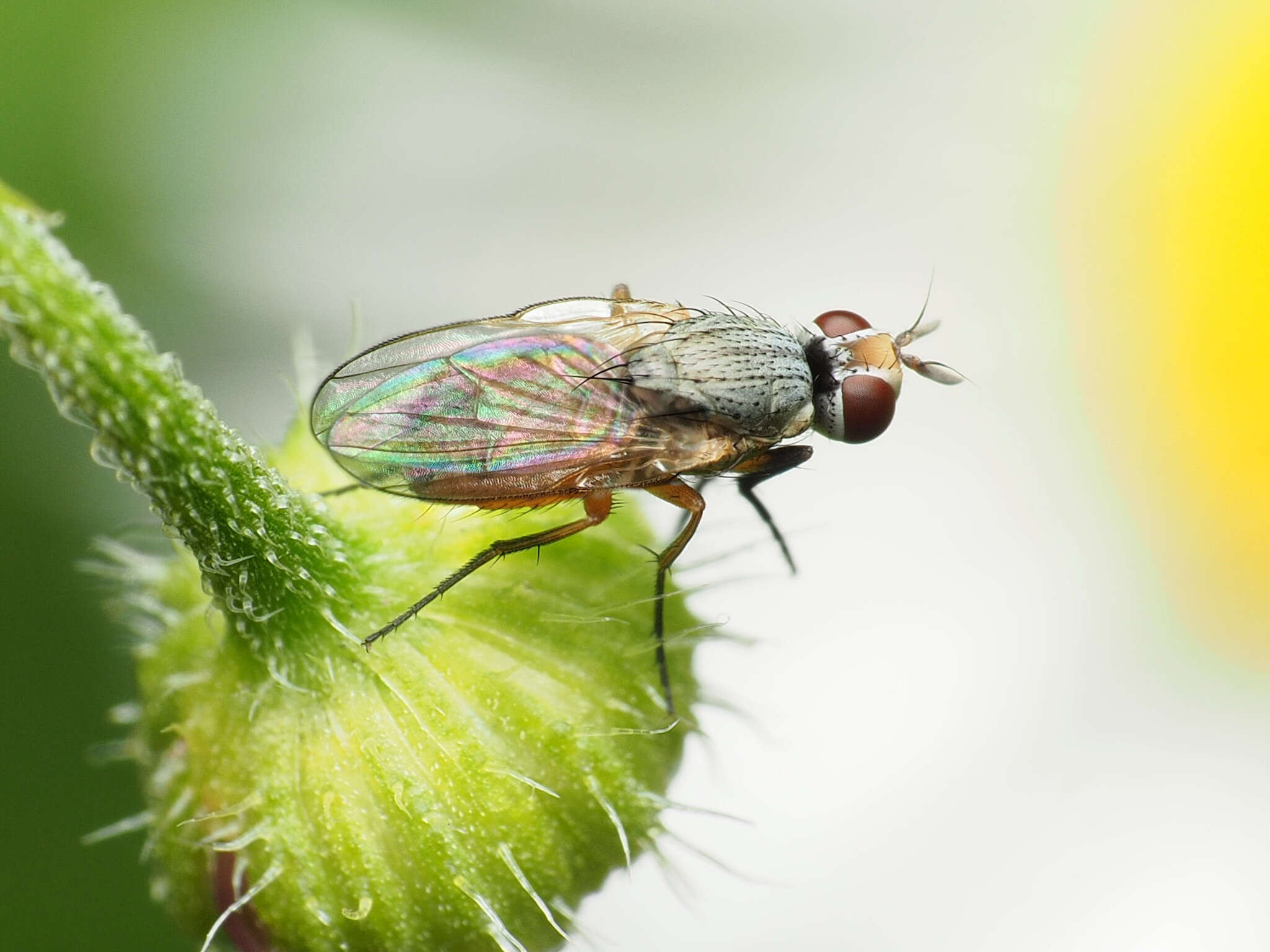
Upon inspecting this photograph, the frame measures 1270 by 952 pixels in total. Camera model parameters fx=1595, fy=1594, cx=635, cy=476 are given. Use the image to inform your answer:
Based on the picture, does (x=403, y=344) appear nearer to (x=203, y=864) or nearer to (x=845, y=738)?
(x=203, y=864)

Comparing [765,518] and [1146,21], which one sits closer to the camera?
[765,518]

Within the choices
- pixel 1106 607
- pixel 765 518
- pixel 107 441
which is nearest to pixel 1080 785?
pixel 1106 607

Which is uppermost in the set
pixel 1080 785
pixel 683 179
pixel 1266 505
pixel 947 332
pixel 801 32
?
pixel 801 32

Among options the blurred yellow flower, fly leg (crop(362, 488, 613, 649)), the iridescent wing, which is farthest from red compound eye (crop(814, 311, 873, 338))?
the blurred yellow flower

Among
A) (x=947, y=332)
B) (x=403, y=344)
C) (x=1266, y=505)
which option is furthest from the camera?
(x=947, y=332)

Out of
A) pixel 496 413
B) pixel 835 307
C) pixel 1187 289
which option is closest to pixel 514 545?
pixel 496 413

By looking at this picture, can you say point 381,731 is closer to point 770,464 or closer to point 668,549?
point 668,549

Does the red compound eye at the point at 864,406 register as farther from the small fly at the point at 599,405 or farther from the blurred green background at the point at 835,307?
the blurred green background at the point at 835,307
